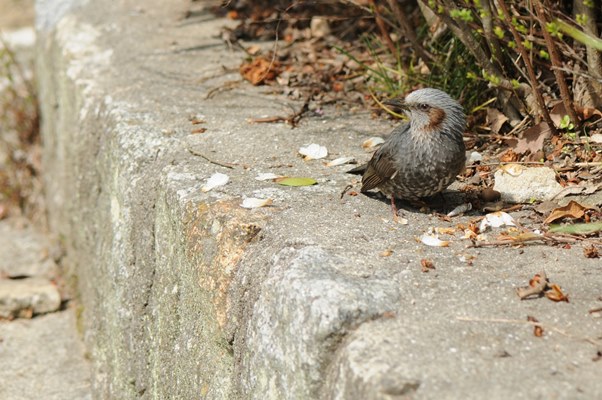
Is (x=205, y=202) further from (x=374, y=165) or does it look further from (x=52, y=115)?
(x=52, y=115)

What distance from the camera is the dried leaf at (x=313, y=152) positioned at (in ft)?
13.1

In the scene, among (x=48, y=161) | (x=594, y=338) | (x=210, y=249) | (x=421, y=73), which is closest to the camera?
(x=594, y=338)

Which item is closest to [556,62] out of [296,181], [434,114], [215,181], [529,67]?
[529,67]

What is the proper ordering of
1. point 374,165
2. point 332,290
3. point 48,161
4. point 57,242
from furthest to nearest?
point 48,161, point 57,242, point 374,165, point 332,290

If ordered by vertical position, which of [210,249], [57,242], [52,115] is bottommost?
[57,242]

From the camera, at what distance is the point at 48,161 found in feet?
23.7

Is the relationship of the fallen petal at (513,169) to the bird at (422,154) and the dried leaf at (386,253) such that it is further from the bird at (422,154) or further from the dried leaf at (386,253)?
the dried leaf at (386,253)

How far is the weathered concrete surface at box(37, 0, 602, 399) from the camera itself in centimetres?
232

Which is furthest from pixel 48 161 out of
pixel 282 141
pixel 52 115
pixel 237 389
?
pixel 237 389

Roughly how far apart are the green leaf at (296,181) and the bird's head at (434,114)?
487mm

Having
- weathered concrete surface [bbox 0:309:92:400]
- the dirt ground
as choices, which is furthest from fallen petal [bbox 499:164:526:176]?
the dirt ground

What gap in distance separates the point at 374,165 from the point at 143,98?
186 centimetres

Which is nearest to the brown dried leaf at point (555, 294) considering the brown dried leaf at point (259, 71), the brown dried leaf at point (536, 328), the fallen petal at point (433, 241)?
the brown dried leaf at point (536, 328)

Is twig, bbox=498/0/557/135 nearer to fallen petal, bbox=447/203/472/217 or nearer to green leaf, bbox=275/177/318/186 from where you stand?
fallen petal, bbox=447/203/472/217
